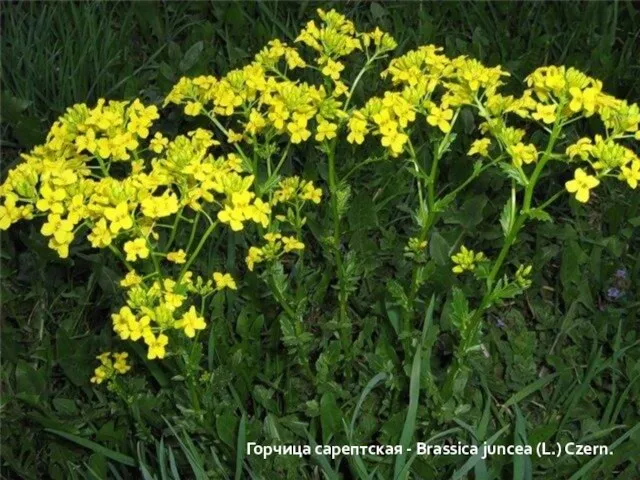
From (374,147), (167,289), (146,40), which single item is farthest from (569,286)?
(146,40)

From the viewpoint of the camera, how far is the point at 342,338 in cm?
247

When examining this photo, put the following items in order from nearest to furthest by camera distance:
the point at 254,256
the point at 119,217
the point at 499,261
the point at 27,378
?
the point at 119,217 < the point at 499,261 < the point at 254,256 < the point at 27,378

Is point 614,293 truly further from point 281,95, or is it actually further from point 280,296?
point 281,95

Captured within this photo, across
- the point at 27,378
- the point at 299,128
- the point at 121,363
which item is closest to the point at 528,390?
the point at 299,128

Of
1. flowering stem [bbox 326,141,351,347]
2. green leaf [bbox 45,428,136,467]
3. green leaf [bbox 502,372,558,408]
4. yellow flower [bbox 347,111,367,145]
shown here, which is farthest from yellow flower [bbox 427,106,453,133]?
green leaf [bbox 45,428,136,467]

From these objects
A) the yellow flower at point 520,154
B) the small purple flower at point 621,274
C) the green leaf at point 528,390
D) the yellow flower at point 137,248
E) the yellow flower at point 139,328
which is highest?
the yellow flower at point 520,154

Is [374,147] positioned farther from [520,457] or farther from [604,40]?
[520,457]

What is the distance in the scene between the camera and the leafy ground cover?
7.59 ft

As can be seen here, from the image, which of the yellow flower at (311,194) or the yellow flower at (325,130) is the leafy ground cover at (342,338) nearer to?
the yellow flower at (311,194)

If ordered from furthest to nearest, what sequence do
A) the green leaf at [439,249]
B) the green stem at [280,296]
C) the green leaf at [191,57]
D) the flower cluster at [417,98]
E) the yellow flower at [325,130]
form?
the green leaf at [191,57]
the green leaf at [439,249]
the green stem at [280,296]
the yellow flower at [325,130]
the flower cluster at [417,98]

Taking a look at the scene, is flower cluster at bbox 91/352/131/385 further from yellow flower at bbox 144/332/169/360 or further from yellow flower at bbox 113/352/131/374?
yellow flower at bbox 144/332/169/360

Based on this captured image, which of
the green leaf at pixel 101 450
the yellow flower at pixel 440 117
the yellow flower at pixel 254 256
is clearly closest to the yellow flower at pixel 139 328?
the yellow flower at pixel 254 256

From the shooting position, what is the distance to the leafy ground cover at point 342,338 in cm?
231

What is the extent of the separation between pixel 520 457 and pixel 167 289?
2.63 feet
